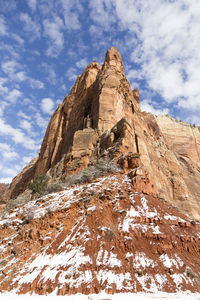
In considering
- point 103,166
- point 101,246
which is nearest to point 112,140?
point 103,166

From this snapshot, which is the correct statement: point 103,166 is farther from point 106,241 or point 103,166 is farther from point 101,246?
point 101,246

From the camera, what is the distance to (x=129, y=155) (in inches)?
472

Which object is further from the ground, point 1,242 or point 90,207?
point 90,207

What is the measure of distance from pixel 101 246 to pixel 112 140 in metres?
9.54

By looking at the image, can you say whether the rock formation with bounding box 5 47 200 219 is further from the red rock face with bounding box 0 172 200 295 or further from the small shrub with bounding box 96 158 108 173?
the red rock face with bounding box 0 172 200 295

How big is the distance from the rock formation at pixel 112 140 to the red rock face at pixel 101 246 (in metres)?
1.91

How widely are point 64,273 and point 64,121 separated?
86.7 ft

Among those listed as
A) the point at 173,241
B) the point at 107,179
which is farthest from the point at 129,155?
the point at 173,241

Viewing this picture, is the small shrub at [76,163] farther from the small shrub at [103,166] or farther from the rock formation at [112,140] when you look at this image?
the small shrub at [103,166]

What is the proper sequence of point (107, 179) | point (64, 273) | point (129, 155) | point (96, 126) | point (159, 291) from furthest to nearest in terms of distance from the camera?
point (96, 126) < point (129, 155) < point (107, 179) < point (64, 273) < point (159, 291)

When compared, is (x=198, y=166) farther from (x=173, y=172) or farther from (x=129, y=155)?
(x=129, y=155)

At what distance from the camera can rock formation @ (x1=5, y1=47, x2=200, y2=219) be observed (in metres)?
15.3

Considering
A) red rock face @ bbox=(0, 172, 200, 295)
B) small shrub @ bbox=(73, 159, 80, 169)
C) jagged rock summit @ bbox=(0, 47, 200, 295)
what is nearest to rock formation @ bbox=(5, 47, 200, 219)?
small shrub @ bbox=(73, 159, 80, 169)

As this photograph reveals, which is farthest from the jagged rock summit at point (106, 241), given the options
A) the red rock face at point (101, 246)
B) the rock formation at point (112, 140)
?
the rock formation at point (112, 140)
